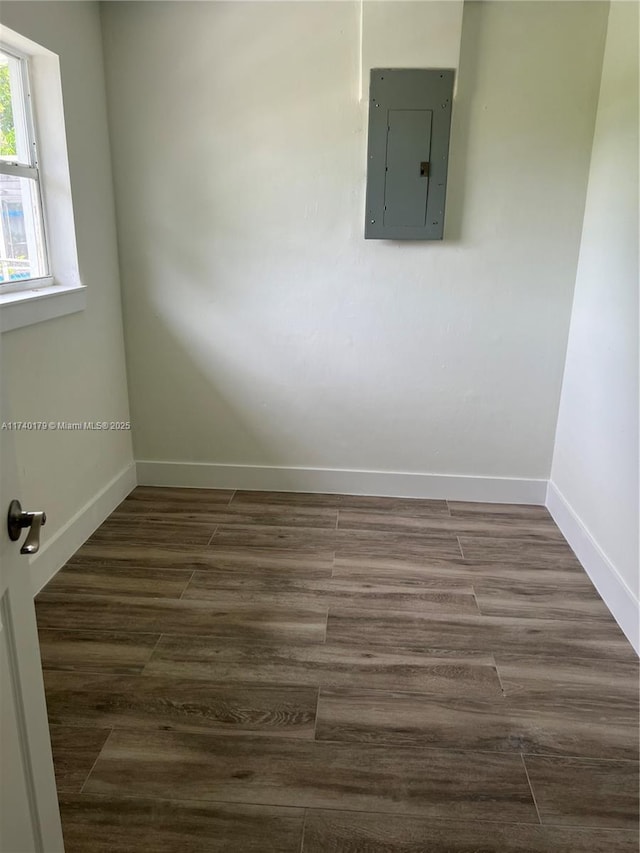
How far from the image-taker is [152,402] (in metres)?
3.31

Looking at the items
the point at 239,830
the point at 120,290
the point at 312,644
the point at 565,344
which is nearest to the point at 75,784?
the point at 239,830

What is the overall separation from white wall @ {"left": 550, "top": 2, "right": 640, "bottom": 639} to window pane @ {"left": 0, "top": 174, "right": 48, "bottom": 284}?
2370 mm

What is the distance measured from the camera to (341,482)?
3.35 metres

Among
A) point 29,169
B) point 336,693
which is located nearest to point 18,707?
point 336,693

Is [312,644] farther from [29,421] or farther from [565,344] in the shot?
[565,344]

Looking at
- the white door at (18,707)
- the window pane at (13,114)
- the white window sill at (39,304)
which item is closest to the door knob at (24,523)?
the white door at (18,707)

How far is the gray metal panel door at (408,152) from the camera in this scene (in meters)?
2.71

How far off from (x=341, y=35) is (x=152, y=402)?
1978mm

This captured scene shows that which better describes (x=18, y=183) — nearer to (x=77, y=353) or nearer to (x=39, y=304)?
(x=39, y=304)

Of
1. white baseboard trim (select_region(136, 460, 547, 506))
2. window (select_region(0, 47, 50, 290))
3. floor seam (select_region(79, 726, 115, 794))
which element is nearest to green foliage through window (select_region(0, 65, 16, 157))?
window (select_region(0, 47, 50, 290))

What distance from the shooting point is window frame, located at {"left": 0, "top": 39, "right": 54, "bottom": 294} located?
91.2 inches

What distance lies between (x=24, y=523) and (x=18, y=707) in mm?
329

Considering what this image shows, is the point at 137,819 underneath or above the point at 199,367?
underneath

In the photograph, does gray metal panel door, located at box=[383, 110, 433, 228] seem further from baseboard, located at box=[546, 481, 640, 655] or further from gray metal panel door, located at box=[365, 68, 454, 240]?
baseboard, located at box=[546, 481, 640, 655]
